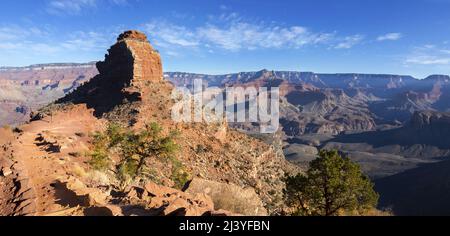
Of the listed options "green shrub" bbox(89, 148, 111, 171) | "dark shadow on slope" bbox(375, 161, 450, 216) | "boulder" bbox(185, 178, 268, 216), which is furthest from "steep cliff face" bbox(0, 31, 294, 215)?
"dark shadow on slope" bbox(375, 161, 450, 216)

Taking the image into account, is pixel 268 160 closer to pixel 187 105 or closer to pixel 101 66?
pixel 187 105

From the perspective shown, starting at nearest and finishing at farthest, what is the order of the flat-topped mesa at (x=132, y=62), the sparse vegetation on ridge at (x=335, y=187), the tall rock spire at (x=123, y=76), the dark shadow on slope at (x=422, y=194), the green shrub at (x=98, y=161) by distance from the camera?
the sparse vegetation on ridge at (x=335, y=187) < the green shrub at (x=98, y=161) < the tall rock spire at (x=123, y=76) < the flat-topped mesa at (x=132, y=62) < the dark shadow on slope at (x=422, y=194)

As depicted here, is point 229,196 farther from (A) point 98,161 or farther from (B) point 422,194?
(B) point 422,194

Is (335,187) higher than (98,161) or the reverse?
the reverse

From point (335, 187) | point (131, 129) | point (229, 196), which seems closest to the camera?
point (229, 196)

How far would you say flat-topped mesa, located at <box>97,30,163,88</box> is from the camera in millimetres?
79000

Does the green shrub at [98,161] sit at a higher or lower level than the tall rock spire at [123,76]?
lower

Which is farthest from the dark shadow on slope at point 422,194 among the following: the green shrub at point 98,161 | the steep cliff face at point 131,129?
the green shrub at point 98,161

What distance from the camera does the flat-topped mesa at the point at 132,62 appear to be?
259 ft

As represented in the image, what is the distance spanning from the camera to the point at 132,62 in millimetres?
79250

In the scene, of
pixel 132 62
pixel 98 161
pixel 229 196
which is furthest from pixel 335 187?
pixel 132 62

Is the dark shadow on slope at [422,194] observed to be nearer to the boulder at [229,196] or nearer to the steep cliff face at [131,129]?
the steep cliff face at [131,129]

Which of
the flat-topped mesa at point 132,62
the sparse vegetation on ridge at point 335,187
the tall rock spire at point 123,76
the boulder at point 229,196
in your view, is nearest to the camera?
the boulder at point 229,196

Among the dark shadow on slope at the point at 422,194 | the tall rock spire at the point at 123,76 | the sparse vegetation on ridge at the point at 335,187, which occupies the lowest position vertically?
the dark shadow on slope at the point at 422,194
